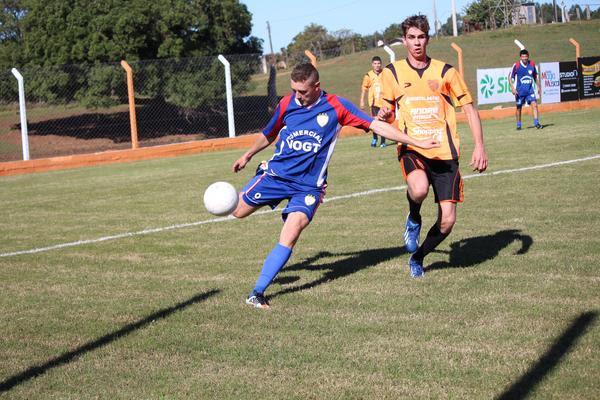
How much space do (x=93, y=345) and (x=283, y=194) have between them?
6.48 ft

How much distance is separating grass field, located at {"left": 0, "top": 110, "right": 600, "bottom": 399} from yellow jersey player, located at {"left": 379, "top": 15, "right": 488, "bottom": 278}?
555 mm

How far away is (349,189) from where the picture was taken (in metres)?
12.4

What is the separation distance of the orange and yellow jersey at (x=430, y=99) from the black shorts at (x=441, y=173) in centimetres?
7

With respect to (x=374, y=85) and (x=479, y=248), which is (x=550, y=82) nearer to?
(x=374, y=85)

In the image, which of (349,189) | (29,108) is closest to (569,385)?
A: (349,189)

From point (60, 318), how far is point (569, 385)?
3.66 meters

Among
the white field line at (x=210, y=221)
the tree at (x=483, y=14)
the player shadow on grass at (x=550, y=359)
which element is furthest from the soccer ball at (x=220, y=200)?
the tree at (x=483, y=14)

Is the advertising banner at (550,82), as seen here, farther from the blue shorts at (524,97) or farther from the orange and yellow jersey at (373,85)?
the orange and yellow jersey at (373,85)


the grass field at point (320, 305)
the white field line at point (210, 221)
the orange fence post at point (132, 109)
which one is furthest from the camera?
the orange fence post at point (132, 109)

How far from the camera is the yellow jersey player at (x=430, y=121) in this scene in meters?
6.76

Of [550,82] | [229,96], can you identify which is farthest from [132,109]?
[550,82]

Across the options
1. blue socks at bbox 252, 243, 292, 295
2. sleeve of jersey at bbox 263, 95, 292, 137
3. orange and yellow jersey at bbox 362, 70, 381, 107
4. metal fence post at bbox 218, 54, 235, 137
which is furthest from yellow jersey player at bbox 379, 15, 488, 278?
metal fence post at bbox 218, 54, 235, 137

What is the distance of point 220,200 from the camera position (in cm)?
630

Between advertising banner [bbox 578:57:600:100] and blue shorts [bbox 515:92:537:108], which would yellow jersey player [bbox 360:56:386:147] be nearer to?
blue shorts [bbox 515:92:537:108]
